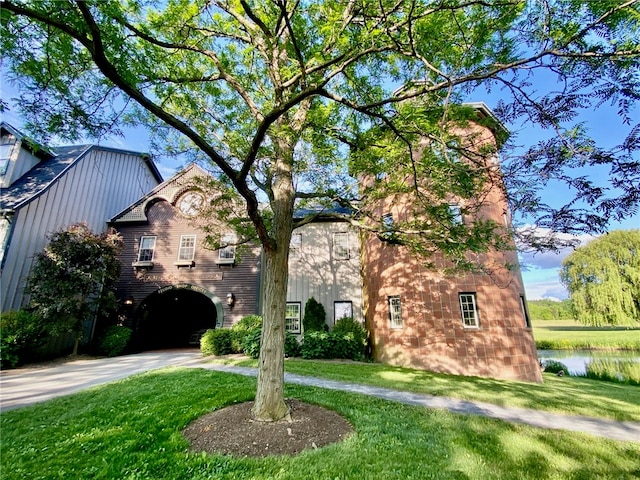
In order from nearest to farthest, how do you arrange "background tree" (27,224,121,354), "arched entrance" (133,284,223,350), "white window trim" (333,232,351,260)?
1. "background tree" (27,224,121,354)
2. "arched entrance" (133,284,223,350)
3. "white window trim" (333,232,351,260)

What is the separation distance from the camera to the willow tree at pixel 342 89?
2.50m

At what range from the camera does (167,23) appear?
406cm

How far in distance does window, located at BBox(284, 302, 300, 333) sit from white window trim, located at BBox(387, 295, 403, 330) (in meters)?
4.31

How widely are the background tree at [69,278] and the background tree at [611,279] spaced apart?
27.9 meters

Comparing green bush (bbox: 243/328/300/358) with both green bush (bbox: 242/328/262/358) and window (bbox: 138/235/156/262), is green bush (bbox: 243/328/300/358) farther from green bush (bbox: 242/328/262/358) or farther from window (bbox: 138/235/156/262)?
window (bbox: 138/235/156/262)

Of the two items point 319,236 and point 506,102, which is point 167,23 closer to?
point 506,102

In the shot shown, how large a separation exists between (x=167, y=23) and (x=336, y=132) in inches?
114

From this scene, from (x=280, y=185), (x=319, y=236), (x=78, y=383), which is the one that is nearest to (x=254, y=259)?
(x=319, y=236)

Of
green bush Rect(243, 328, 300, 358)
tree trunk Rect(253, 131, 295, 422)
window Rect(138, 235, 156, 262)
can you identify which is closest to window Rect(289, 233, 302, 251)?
green bush Rect(243, 328, 300, 358)

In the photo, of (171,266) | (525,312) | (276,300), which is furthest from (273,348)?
(171,266)

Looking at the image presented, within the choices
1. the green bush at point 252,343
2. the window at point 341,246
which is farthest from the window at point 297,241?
the green bush at point 252,343

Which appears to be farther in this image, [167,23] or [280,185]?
[280,185]

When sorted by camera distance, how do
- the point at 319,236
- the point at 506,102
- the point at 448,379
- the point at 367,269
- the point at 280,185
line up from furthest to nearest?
the point at 319,236 < the point at 367,269 < the point at 448,379 < the point at 280,185 < the point at 506,102

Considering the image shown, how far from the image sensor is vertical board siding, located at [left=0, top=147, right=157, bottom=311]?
399 inches
